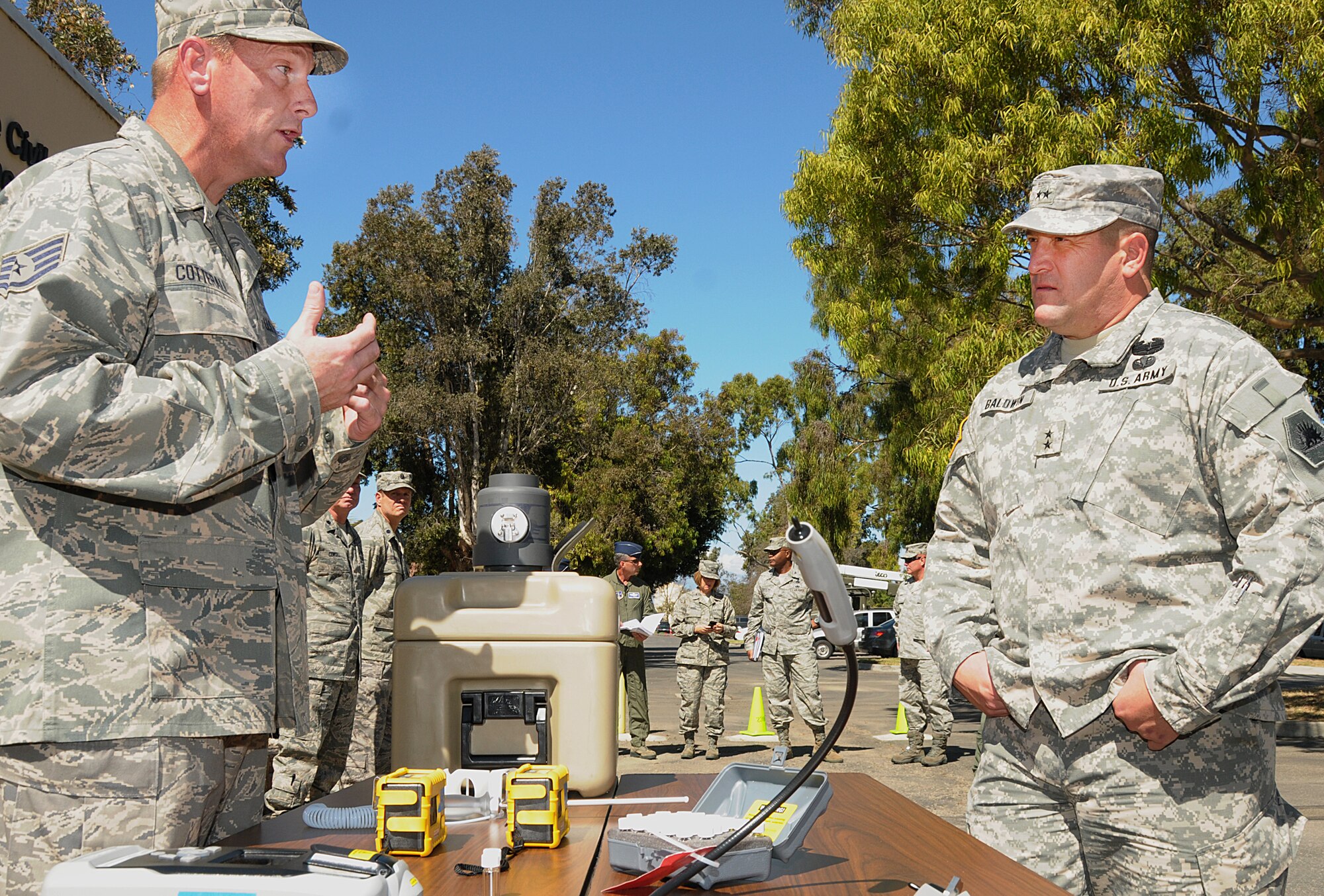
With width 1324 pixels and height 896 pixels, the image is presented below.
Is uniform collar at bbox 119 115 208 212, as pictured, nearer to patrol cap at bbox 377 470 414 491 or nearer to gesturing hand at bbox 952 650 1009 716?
gesturing hand at bbox 952 650 1009 716

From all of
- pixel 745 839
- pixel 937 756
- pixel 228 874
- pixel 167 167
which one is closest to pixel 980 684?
pixel 745 839

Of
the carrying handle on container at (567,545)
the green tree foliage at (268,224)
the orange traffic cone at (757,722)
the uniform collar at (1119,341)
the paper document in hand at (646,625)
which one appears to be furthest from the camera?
the green tree foliage at (268,224)

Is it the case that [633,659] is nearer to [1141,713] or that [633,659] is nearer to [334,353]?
[1141,713]

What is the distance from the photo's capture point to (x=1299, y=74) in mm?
9492

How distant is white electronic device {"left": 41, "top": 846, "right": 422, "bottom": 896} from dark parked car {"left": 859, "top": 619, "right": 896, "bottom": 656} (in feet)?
99.9

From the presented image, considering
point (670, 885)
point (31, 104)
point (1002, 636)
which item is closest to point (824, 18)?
point (31, 104)

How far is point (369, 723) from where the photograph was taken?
303 inches

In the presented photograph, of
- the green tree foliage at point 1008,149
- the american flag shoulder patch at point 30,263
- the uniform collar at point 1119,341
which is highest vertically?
the green tree foliage at point 1008,149

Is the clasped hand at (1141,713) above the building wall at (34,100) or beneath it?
beneath

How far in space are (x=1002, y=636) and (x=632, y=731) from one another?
28.9ft

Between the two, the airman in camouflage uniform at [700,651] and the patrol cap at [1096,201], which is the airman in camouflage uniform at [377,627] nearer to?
the airman in camouflage uniform at [700,651]

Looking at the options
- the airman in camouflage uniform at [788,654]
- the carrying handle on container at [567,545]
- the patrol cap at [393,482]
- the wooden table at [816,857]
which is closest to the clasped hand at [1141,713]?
the wooden table at [816,857]

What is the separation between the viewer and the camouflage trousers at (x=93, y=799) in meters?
1.50

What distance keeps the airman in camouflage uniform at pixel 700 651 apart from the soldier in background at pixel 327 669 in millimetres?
5013
